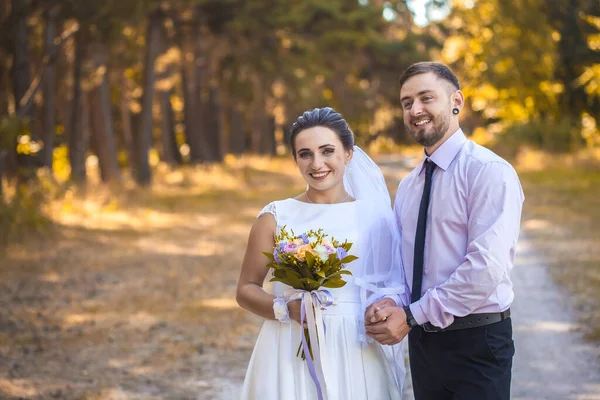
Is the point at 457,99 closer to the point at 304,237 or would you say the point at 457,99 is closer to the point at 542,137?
the point at 304,237

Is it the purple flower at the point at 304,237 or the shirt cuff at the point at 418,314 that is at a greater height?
the purple flower at the point at 304,237

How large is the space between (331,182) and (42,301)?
7.17m

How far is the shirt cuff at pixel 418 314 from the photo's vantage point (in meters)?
3.54

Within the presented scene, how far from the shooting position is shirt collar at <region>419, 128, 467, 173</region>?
368 centimetres

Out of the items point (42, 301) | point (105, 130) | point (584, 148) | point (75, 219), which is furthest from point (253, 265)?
point (584, 148)

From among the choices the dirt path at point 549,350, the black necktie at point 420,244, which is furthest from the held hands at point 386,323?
the dirt path at point 549,350

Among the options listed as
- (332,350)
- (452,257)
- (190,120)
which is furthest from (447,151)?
(190,120)

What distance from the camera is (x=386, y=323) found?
362 centimetres

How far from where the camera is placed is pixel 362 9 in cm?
3045

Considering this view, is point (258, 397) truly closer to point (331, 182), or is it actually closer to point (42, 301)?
point (331, 182)

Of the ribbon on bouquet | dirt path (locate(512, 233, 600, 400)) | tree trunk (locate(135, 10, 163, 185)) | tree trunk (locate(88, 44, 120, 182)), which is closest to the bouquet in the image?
the ribbon on bouquet

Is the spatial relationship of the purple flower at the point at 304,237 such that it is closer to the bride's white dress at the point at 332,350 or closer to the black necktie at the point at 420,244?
the bride's white dress at the point at 332,350

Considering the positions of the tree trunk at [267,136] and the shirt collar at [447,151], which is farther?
the tree trunk at [267,136]

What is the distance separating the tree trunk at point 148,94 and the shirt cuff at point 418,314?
21.1 metres
